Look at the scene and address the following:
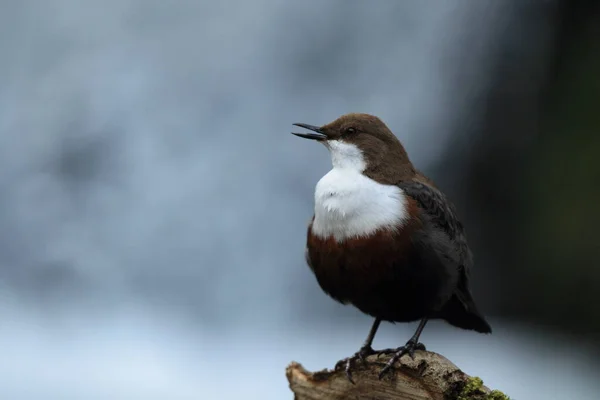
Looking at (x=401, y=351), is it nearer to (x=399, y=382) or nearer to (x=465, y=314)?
(x=399, y=382)

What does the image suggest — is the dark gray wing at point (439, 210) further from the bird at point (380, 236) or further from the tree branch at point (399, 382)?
the tree branch at point (399, 382)

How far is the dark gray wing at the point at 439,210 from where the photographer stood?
3.56 meters

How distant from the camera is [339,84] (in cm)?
819

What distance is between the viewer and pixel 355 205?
11.2 feet

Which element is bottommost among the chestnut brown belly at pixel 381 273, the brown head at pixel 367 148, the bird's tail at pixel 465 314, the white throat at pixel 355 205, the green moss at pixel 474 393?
the green moss at pixel 474 393

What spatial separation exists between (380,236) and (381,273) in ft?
0.50

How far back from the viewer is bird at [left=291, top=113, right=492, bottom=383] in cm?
338

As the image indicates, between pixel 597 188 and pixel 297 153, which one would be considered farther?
pixel 297 153

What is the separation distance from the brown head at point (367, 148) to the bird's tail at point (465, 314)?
636 millimetres

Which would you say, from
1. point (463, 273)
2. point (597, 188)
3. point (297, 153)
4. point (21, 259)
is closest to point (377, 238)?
point (463, 273)

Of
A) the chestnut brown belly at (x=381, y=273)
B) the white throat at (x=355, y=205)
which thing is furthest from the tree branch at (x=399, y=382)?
the white throat at (x=355, y=205)

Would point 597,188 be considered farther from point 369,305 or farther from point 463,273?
point 369,305

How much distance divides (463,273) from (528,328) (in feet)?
13.9

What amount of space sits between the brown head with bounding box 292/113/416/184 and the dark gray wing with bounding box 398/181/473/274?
3.1 inches
